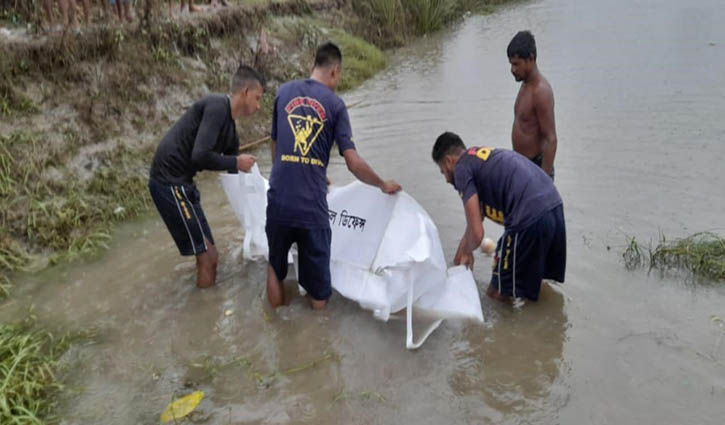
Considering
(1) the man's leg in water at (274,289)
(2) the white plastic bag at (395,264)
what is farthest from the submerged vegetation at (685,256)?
(1) the man's leg in water at (274,289)

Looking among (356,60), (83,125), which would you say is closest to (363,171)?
(83,125)

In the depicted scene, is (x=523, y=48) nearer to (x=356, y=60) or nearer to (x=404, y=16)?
(x=356, y=60)

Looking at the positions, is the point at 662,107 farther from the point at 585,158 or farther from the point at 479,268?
the point at 479,268

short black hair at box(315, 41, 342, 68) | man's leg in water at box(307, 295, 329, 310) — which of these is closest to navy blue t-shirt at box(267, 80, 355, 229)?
short black hair at box(315, 41, 342, 68)

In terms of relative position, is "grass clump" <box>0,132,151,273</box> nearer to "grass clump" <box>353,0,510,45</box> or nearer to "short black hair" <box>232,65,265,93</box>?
"short black hair" <box>232,65,265,93</box>

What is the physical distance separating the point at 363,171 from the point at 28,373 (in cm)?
213

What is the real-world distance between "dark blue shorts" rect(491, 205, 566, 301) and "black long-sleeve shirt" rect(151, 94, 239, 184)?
1780 mm

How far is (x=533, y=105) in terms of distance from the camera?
3.84 metres

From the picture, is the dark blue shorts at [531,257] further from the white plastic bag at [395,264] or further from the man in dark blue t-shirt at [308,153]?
the man in dark blue t-shirt at [308,153]

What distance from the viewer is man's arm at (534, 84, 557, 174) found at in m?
3.77

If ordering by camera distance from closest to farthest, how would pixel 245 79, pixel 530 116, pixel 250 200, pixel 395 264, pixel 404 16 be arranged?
pixel 395 264 → pixel 245 79 → pixel 530 116 → pixel 250 200 → pixel 404 16

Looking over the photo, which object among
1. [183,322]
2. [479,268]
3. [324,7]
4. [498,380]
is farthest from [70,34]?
[324,7]

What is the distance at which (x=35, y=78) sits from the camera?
18.4 ft

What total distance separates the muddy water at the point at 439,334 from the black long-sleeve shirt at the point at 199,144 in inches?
35.2
